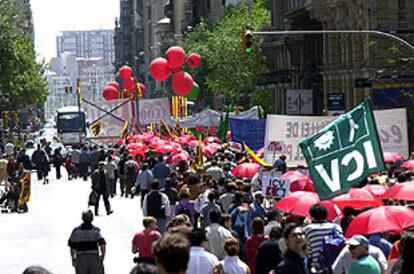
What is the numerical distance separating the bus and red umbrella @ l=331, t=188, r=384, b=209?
82795mm

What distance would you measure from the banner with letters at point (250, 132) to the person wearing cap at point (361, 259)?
19.4 meters

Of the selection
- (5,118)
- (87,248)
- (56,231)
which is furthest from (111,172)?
(5,118)

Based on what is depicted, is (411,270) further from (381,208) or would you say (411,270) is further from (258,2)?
(258,2)

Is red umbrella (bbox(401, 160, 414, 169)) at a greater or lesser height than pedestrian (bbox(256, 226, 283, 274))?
greater

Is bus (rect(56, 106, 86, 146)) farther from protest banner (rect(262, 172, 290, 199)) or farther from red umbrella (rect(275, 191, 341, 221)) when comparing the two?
red umbrella (rect(275, 191, 341, 221))

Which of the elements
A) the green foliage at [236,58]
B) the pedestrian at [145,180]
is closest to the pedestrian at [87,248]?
the pedestrian at [145,180]

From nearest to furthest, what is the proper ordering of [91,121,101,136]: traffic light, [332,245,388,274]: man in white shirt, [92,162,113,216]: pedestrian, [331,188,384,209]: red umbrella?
[332,245,388,274]: man in white shirt
[331,188,384,209]: red umbrella
[92,162,113,216]: pedestrian
[91,121,101,136]: traffic light

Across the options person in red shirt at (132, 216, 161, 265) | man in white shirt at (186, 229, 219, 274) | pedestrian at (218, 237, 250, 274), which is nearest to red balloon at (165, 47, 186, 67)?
person in red shirt at (132, 216, 161, 265)

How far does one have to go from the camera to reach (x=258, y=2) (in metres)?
86.2

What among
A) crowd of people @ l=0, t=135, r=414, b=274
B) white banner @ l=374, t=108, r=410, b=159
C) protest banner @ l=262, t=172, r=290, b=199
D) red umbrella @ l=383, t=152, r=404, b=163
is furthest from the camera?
red umbrella @ l=383, t=152, r=404, b=163

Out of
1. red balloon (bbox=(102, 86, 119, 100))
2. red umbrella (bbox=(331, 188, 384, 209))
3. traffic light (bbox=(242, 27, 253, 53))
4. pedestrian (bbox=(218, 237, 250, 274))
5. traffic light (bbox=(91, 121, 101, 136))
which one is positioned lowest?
pedestrian (bbox=(218, 237, 250, 274))

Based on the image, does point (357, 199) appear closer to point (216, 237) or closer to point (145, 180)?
point (216, 237)

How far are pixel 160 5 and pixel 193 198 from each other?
160404mm

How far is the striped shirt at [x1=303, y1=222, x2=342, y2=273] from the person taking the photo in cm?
1444
